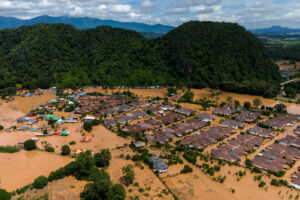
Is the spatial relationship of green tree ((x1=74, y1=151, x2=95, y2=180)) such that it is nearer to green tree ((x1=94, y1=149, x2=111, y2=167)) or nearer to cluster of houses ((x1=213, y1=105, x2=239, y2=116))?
green tree ((x1=94, y1=149, x2=111, y2=167))

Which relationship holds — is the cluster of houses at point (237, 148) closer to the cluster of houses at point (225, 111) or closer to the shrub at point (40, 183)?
the cluster of houses at point (225, 111)

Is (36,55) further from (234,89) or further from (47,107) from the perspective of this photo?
(234,89)

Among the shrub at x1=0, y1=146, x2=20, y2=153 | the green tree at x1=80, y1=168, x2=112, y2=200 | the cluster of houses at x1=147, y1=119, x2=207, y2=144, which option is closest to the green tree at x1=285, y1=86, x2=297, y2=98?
the cluster of houses at x1=147, y1=119, x2=207, y2=144

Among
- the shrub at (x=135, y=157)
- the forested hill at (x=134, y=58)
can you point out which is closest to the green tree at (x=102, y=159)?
the shrub at (x=135, y=157)

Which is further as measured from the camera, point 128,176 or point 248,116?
A: point 248,116

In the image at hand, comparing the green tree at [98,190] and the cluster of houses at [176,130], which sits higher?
the cluster of houses at [176,130]

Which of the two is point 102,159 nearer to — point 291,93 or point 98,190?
point 98,190

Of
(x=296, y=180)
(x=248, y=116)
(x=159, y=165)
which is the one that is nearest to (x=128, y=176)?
(x=159, y=165)
